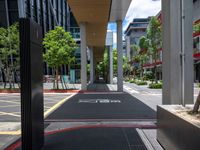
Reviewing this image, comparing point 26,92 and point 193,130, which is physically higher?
point 26,92

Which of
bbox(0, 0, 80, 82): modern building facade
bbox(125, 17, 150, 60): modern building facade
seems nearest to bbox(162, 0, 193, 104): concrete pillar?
bbox(0, 0, 80, 82): modern building facade

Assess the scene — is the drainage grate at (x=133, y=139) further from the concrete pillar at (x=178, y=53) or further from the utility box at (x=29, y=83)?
the utility box at (x=29, y=83)

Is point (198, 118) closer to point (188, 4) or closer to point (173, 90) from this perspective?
point (173, 90)

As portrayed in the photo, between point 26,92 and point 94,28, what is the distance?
24.6 m

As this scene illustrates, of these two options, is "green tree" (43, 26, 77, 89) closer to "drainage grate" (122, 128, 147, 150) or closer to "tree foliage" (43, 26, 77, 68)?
"tree foliage" (43, 26, 77, 68)

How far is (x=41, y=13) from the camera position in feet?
135

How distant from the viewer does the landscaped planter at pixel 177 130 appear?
168 inches

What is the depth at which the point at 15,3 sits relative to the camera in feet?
120

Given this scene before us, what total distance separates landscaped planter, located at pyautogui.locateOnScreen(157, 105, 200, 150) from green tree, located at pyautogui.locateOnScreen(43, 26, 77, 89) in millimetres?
21113

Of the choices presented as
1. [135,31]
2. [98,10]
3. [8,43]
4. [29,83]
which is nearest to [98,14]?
[98,10]

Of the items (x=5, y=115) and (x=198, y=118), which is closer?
(x=198, y=118)

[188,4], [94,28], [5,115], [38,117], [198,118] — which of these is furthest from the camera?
[94,28]

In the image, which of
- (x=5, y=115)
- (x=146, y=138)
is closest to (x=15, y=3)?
(x=5, y=115)

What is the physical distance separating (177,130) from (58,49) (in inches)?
903
